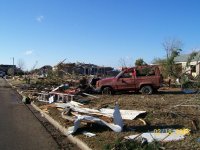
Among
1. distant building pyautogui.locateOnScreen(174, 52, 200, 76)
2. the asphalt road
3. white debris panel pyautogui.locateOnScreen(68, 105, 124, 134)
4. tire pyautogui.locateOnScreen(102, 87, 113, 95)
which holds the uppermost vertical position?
distant building pyautogui.locateOnScreen(174, 52, 200, 76)

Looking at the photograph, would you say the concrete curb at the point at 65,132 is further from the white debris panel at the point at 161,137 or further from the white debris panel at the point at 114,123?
the white debris panel at the point at 161,137

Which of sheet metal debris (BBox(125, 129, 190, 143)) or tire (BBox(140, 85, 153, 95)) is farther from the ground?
tire (BBox(140, 85, 153, 95))

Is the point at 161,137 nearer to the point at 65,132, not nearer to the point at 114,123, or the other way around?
the point at 114,123

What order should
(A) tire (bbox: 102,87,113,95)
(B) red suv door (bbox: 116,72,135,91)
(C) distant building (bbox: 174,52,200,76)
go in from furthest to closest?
(C) distant building (bbox: 174,52,200,76)
(A) tire (bbox: 102,87,113,95)
(B) red suv door (bbox: 116,72,135,91)

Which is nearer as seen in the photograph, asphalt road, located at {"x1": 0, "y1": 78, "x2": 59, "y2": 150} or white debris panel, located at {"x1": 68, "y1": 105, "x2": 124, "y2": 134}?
asphalt road, located at {"x1": 0, "y1": 78, "x2": 59, "y2": 150}

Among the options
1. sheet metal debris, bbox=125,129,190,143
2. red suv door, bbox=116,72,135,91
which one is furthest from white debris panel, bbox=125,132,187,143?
red suv door, bbox=116,72,135,91

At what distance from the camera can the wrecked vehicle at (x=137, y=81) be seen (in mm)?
25484

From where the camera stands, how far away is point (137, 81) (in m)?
25.7

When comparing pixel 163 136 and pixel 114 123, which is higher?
pixel 114 123

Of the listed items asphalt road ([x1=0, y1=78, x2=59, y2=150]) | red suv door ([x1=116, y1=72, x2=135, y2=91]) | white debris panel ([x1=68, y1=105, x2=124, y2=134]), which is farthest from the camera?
red suv door ([x1=116, y1=72, x2=135, y2=91])

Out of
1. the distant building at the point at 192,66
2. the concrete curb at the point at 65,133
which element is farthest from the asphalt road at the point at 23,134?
the distant building at the point at 192,66

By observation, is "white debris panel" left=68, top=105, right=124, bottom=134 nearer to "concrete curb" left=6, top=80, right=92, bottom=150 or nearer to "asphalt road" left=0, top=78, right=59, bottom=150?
"concrete curb" left=6, top=80, right=92, bottom=150

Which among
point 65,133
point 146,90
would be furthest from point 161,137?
point 146,90

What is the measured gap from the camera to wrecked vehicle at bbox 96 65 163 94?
25.5 metres
